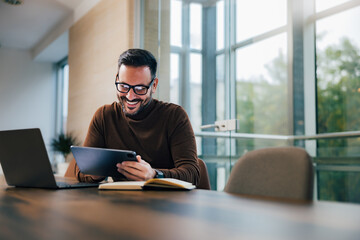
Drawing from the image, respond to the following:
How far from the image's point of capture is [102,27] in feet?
15.1

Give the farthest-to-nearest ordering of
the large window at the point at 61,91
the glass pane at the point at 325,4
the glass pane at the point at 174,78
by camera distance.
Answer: the large window at the point at 61,91 < the glass pane at the point at 174,78 < the glass pane at the point at 325,4

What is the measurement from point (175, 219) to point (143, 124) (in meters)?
1.33

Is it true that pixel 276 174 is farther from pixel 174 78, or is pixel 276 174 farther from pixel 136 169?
pixel 174 78

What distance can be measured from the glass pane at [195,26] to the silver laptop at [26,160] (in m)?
2.05

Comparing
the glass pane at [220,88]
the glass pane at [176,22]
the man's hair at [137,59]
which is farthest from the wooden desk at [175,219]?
the glass pane at [176,22]

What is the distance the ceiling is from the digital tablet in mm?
3788

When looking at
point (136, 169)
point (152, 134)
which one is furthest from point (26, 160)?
point (152, 134)

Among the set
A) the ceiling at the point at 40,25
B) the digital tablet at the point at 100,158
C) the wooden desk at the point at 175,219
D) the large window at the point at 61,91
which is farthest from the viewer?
the large window at the point at 61,91

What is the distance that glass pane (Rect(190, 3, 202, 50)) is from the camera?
3193mm

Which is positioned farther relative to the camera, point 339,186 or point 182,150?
point 339,186

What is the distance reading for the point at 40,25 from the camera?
19.2 feet

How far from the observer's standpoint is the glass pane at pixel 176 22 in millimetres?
3472

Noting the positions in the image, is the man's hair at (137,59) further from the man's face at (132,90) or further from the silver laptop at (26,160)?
the silver laptop at (26,160)

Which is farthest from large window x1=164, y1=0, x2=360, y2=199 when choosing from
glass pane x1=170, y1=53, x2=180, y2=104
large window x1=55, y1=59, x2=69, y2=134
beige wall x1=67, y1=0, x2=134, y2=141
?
large window x1=55, y1=59, x2=69, y2=134
